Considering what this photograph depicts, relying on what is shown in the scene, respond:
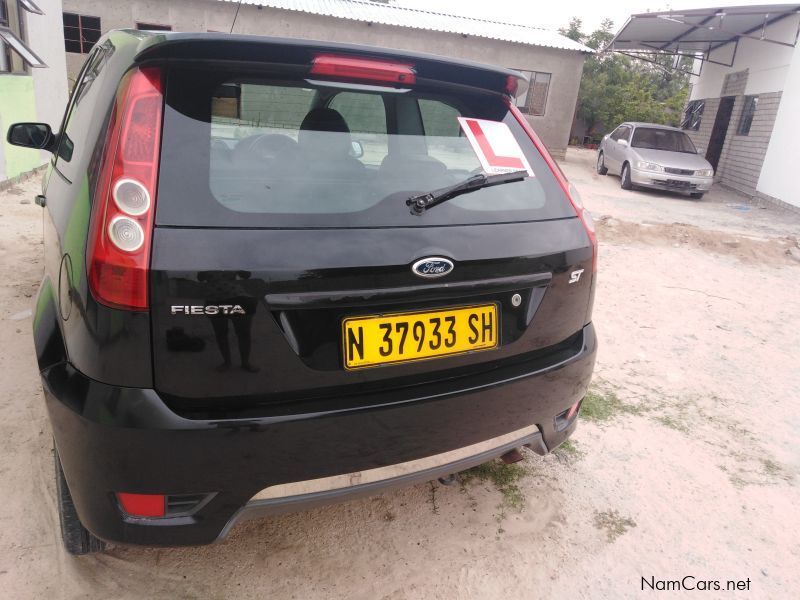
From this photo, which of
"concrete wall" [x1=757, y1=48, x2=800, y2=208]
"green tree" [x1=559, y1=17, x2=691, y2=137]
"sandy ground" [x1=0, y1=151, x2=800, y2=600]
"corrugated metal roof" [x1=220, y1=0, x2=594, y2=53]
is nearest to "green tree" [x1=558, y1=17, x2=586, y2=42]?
"green tree" [x1=559, y1=17, x2=691, y2=137]

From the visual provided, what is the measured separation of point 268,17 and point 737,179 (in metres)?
13.5

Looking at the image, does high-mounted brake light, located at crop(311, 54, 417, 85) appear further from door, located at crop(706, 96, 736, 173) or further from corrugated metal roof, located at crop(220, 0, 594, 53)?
door, located at crop(706, 96, 736, 173)

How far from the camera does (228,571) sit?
197cm

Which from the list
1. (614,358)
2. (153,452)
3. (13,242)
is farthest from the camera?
(13,242)

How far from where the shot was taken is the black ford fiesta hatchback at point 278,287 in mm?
1421

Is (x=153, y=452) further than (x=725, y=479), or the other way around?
(x=725, y=479)

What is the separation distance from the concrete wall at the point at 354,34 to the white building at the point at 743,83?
2.19 metres

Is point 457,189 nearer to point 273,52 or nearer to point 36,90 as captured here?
point 273,52

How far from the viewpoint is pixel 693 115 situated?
58.9 ft

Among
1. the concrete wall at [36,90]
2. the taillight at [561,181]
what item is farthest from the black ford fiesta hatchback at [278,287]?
the concrete wall at [36,90]

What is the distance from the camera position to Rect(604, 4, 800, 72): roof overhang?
39.0 ft

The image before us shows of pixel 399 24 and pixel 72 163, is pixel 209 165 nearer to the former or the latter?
pixel 72 163

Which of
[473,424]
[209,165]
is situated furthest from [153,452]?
[473,424]

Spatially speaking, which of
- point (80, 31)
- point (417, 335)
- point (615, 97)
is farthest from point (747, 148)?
point (80, 31)
